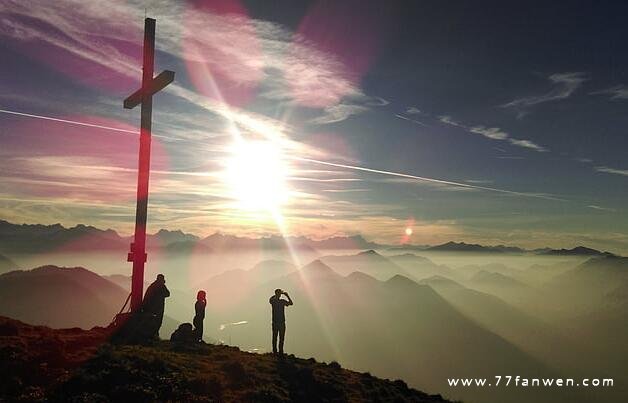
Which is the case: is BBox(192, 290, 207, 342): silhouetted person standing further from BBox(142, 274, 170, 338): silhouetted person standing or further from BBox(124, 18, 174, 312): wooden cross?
BBox(124, 18, 174, 312): wooden cross

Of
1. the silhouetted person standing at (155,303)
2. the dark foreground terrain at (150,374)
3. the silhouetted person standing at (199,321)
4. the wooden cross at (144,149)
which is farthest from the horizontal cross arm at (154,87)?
the dark foreground terrain at (150,374)

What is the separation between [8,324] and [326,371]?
12355mm

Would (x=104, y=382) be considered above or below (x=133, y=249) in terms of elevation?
below

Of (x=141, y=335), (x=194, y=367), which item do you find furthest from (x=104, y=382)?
(x=141, y=335)

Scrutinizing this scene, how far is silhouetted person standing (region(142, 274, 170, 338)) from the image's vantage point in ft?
62.8

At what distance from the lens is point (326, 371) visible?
19.6 metres

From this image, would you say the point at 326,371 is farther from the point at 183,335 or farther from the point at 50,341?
the point at 50,341

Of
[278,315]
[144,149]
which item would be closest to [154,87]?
[144,149]

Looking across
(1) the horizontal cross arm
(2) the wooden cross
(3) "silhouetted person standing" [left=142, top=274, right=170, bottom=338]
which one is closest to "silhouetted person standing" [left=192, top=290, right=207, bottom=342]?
(3) "silhouetted person standing" [left=142, top=274, right=170, bottom=338]

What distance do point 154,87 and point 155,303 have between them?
9280 millimetres

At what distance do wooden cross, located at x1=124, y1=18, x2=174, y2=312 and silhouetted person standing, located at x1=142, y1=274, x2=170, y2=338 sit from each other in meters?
0.35

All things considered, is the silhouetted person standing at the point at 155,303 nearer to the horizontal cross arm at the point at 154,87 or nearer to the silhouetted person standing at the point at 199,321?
the silhouetted person standing at the point at 199,321

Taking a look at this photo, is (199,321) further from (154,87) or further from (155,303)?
(154,87)

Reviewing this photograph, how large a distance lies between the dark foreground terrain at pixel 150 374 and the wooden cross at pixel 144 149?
8.35 ft
